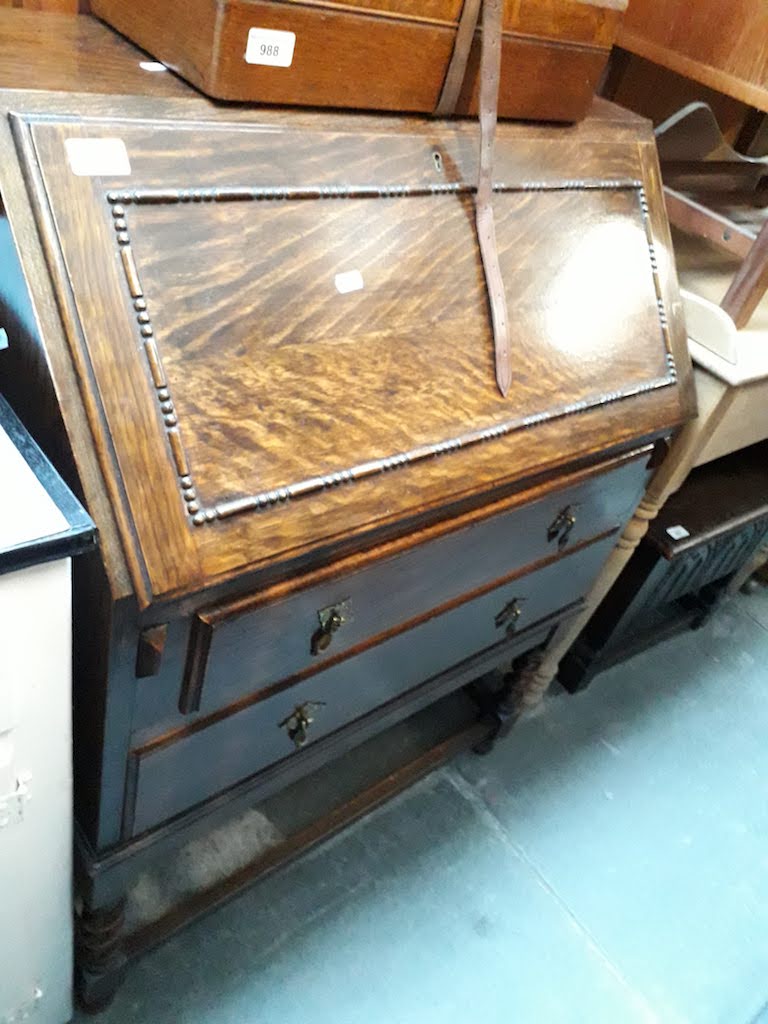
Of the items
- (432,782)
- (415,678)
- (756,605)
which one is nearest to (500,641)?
(415,678)

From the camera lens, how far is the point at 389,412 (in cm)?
82

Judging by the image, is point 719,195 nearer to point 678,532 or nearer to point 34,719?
point 678,532

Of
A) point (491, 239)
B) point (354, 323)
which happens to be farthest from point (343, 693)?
point (491, 239)

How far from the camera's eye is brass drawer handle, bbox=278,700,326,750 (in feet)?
3.25

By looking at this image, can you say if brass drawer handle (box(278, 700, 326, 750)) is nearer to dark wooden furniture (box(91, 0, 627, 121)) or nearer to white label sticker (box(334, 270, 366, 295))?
white label sticker (box(334, 270, 366, 295))

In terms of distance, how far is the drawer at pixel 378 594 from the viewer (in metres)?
0.77

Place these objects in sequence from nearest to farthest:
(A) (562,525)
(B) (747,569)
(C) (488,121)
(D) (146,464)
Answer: (D) (146,464) → (C) (488,121) → (A) (562,525) → (B) (747,569)

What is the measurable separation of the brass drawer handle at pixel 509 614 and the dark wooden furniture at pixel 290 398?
0.03 feet

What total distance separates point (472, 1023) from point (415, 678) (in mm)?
570

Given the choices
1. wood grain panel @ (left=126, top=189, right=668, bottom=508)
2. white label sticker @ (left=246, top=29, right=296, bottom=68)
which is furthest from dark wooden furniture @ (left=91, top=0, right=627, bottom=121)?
wood grain panel @ (left=126, top=189, right=668, bottom=508)

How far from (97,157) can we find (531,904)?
4.42 feet

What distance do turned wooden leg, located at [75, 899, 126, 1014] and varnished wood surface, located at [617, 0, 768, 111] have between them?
1.41 metres

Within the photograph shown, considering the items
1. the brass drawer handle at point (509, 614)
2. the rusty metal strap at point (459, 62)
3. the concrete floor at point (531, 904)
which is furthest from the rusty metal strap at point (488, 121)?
the concrete floor at point (531, 904)

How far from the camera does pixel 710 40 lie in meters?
1.20
